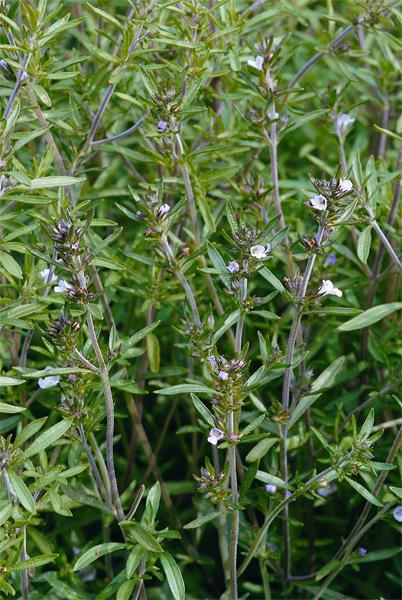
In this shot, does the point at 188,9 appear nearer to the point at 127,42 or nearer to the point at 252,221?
→ the point at 127,42

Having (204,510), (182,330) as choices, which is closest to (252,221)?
(182,330)

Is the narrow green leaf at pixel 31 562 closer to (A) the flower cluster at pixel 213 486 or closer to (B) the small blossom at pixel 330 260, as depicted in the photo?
(A) the flower cluster at pixel 213 486

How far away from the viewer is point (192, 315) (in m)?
2.55

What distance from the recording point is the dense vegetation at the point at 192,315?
2.32 m

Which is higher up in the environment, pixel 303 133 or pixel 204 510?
pixel 303 133

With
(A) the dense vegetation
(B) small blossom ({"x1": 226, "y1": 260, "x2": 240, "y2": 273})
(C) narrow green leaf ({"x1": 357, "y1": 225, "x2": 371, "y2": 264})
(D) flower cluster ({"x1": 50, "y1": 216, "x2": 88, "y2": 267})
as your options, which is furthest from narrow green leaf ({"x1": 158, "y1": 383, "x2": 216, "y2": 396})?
(C) narrow green leaf ({"x1": 357, "y1": 225, "x2": 371, "y2": 264})

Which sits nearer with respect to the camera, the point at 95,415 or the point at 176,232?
the point at 95,415

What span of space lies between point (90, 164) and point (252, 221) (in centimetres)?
104

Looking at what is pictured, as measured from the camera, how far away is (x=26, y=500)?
2164 millimetres

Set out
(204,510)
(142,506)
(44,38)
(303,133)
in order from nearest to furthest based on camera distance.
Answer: (44,38), (204,510), (142,506), (303,133)

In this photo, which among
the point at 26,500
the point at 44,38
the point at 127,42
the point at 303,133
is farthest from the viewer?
the point at 303,133

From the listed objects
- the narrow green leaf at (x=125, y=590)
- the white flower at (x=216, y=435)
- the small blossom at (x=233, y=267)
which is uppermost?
the small blossom at (x=233, y=267)

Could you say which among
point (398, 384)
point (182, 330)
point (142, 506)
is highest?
point (182, 330)

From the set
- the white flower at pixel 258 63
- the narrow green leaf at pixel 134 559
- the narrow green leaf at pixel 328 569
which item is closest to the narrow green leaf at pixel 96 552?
the narrow green leaf at pixel 134 559
